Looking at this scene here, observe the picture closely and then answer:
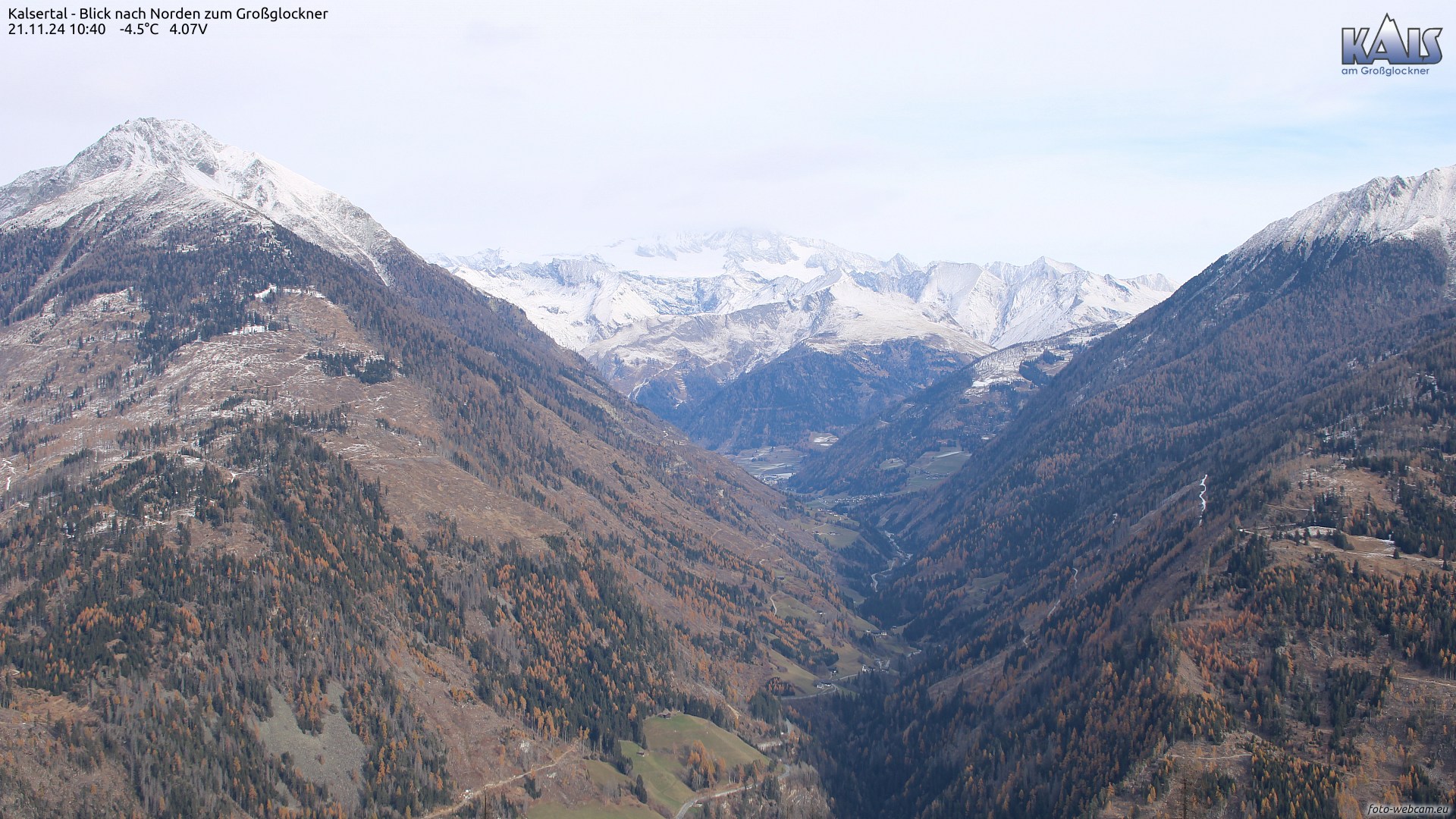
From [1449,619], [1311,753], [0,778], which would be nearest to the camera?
[0,778]

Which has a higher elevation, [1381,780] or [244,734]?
[244,734]

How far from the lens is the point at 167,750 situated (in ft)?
612

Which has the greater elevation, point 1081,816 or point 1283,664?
point 1283,664

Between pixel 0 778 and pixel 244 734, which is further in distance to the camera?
pixel 244 734

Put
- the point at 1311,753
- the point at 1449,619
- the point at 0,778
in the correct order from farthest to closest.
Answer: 1. the point at 1449,619
2. the point at 1311,753
3. the point at 0,778

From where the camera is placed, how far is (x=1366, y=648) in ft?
641

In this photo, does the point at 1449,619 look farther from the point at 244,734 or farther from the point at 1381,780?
the point at 244,734

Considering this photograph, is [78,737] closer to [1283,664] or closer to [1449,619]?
[1283,664]

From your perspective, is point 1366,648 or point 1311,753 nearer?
point 1311,753

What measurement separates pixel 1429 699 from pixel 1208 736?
37360 mm

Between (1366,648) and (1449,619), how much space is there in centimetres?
1573

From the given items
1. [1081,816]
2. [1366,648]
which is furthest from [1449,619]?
[1081,816]

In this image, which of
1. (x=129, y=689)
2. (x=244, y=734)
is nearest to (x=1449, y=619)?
(x=244, y=734)

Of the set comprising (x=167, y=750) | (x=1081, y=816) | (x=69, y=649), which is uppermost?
(x=69, y=649)
